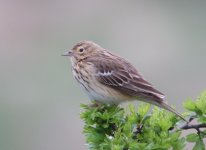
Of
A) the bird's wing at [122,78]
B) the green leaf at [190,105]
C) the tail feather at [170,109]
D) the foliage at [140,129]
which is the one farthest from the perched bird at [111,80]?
the green leaf at [190,105]

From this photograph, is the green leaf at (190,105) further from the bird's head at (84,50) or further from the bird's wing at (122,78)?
the bird's head at (84,50)

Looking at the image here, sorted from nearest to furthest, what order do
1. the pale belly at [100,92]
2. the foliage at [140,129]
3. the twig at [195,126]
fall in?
the foliage at [140,129] < the twig at [195,126] < the pale belly at [100,92]

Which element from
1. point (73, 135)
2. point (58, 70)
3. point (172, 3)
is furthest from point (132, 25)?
point (73, 135)

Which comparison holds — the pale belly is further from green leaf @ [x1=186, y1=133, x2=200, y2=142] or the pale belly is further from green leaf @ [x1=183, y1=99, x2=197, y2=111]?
green leaf @ [x1=186, y1=133, x2=200, y2=142]

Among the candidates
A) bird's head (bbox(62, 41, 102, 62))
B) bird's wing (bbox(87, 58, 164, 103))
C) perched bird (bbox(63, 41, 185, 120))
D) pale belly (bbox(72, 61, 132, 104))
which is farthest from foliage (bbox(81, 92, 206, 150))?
bird's head (bbox(62, 41, 102, 62))

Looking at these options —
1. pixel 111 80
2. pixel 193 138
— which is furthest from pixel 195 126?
pixel 111 80
